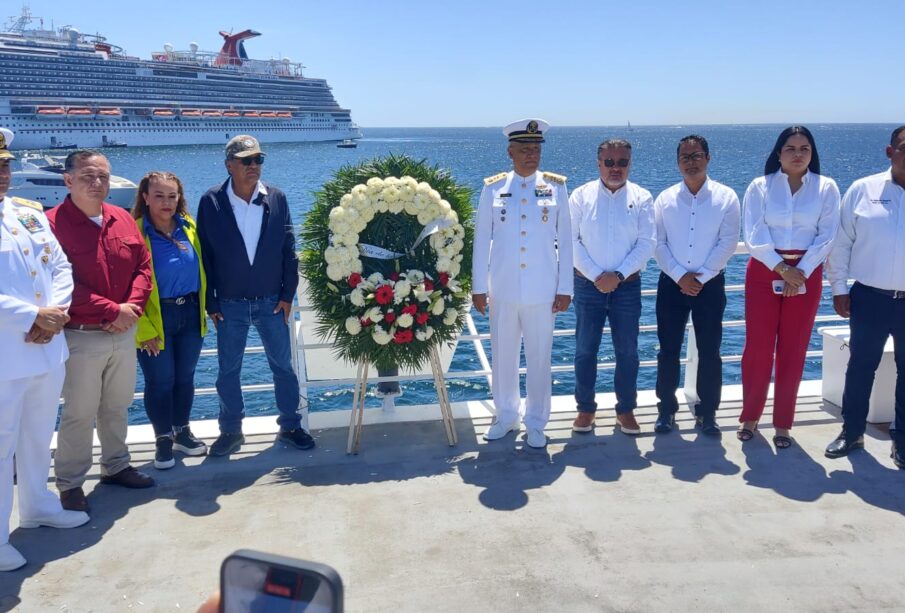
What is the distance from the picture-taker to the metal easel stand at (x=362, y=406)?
396 cm

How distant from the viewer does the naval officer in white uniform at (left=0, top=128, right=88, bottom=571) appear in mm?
2799

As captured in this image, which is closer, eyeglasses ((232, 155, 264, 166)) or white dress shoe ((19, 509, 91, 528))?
white dress shoe ((19, 509, 91, 528))

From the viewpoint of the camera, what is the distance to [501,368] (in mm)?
4148

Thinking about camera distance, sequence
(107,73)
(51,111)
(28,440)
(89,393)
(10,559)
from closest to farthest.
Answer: (10,559) < (28,440) < (89,393) < (51,111) < (107,73)

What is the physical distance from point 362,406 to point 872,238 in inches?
113

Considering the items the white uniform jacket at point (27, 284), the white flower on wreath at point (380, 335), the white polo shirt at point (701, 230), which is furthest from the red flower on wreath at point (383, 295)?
the white polo shirt at point (701, 230)

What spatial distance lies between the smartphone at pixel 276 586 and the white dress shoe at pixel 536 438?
2992 mm

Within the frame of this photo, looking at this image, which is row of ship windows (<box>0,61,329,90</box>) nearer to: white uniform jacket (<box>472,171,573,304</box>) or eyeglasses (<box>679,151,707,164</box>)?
white uniform jacket (<box>472,171,573,304</box>)

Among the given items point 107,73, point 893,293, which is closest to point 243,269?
point 893,293

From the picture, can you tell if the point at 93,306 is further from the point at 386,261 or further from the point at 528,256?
the point at 528,256

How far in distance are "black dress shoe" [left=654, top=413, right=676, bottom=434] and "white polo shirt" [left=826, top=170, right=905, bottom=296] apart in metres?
1.13

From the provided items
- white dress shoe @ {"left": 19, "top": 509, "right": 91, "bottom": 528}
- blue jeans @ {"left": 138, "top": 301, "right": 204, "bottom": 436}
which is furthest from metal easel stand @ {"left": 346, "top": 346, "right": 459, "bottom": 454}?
white dress shoe @ {"left": 19, "top": 509, "right": 91, "bottom": 528}

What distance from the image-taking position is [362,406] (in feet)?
13.1

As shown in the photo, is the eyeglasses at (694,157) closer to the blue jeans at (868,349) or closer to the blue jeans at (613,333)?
the blue jeans at (613,333)
